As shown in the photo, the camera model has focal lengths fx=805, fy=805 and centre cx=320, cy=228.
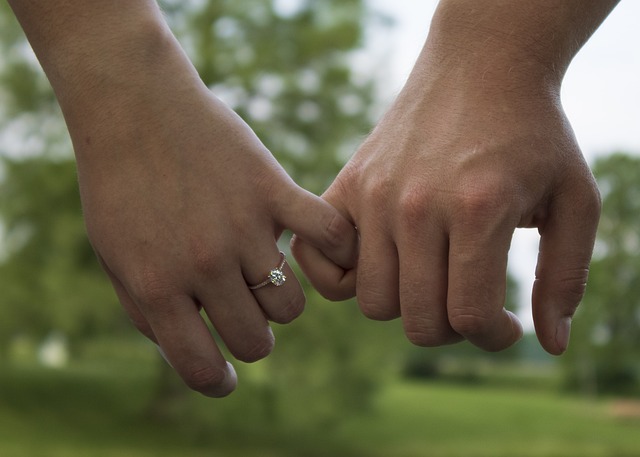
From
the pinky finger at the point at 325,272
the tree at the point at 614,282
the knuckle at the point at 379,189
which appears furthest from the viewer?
the tree at the point at 614,282

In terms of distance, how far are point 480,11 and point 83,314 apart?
1180cm

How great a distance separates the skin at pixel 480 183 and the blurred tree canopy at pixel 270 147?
10.9 meters

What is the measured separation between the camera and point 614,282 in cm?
2448

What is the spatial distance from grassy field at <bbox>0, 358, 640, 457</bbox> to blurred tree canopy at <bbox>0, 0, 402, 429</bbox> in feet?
4.30

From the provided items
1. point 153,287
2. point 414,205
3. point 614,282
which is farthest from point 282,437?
point 414,205

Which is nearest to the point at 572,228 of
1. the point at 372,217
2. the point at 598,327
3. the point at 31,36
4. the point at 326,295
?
the point at 372,217

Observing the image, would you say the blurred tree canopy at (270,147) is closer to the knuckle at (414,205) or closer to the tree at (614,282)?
the knuckle at (414,205)

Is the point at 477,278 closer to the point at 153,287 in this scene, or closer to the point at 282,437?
the point at 153,287

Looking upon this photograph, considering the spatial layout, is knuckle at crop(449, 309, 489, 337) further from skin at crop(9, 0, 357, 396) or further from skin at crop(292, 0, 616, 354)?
skin at crop(9, 0, 357, 396)

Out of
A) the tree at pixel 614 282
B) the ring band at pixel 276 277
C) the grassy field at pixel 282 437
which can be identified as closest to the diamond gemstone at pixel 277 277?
the ring band at pixel 276 277

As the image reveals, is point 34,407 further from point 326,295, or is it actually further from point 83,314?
point 326,295

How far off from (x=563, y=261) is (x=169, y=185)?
574 mm

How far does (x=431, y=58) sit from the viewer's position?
119 centimetres

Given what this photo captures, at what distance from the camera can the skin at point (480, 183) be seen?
1071 millimetres
